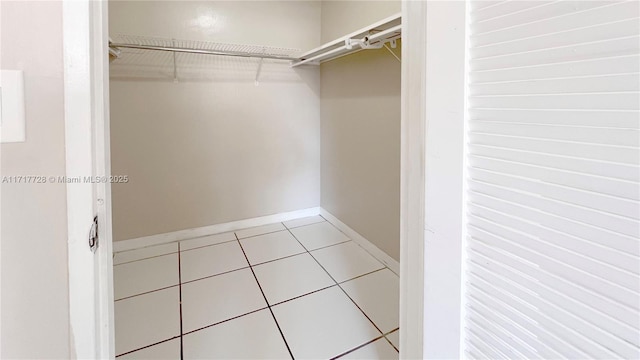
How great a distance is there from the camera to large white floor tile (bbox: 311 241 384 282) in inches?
73.1

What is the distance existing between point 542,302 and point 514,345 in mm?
114

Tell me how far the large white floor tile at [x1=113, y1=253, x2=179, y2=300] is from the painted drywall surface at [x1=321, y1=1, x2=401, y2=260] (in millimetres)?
1344

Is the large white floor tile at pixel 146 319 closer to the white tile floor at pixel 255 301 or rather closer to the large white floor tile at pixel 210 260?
the white tile floor at pixel 255 301

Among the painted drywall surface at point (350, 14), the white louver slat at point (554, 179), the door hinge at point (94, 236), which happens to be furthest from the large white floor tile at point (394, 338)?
the painted drywall surface at point (350, 14)

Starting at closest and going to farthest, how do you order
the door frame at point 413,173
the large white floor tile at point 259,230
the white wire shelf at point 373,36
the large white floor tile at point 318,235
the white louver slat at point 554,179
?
the white louver slat at point 554,179
the door frame at point 413,173
the white wire shelf at point 373,36
the large white floor tile at point 318,235
the large white floor tile at point 259,230

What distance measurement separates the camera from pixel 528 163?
0.51 meters

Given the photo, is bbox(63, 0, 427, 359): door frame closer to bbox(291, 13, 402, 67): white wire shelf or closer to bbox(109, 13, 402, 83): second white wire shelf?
bbox(291, 13, 402, 67): white wire shelf

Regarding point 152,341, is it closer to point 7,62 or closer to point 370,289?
point 370,289

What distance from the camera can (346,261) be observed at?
6.57 feet

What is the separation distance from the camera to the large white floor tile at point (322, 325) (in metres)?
1.27

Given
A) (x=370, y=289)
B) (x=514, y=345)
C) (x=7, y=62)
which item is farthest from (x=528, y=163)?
(x=370, y=289)

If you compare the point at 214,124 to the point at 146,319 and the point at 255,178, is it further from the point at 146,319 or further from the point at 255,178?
the point at 146,319

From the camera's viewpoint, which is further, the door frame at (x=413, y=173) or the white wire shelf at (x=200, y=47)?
the white wire shelf at (x=200, y=47)

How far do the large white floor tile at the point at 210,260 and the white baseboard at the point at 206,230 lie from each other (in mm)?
237
